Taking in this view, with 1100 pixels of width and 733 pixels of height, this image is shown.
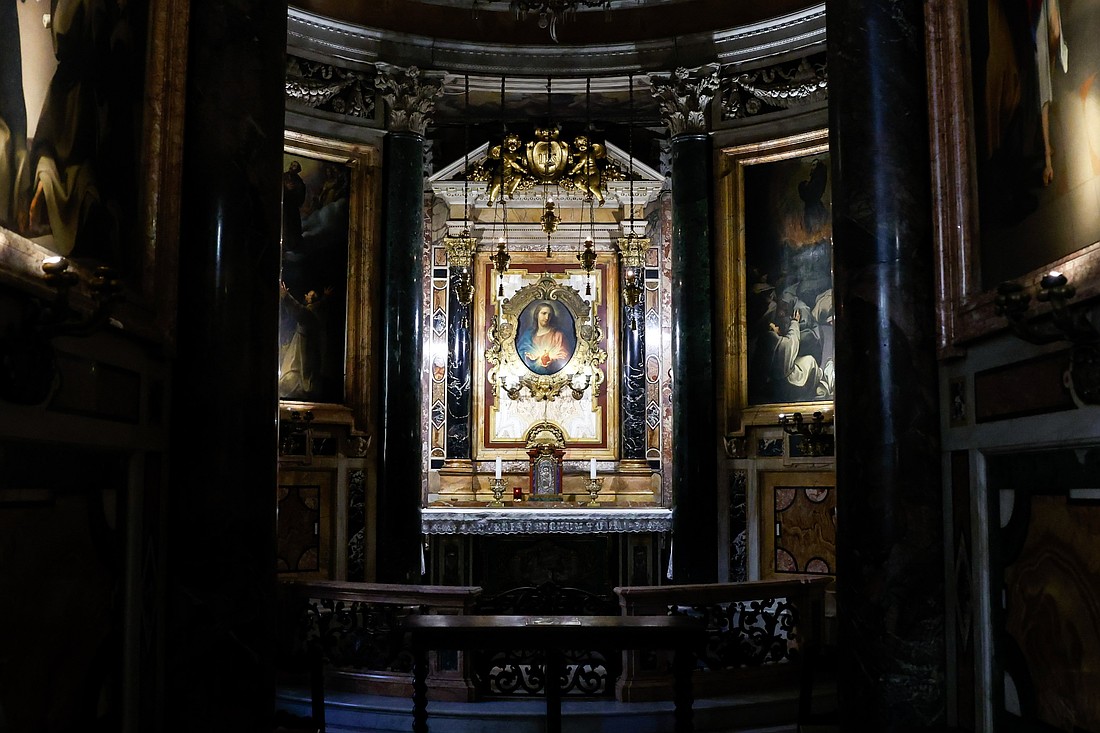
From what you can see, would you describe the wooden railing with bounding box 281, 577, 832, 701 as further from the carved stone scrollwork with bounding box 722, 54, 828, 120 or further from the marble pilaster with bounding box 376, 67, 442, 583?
the carved stone scrollwork with bounding box 722, 54, 828, 120

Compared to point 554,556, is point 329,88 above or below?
above

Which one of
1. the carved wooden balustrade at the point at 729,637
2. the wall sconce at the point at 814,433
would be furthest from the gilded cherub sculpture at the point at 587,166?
the carved wooden balustrade at the point at 729,637

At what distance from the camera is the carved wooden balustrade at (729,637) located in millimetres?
7758

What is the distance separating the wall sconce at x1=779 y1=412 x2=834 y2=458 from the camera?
1012 cm

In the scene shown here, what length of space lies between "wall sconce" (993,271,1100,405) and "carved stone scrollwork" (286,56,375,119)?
7.94 m

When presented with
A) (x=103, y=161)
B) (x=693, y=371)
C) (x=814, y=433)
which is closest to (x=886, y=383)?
(x=103, y=161)

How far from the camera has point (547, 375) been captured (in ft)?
44.9

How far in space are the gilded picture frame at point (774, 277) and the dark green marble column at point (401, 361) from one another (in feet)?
10.2

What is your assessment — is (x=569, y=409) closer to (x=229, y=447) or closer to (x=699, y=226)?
(x=699, y=226)

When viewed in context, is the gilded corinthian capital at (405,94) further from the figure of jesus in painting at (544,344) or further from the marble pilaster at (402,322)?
the figure of jesus in painting at (544,344)

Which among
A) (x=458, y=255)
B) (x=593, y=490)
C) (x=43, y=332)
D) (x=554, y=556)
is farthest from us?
(x=458, y=255)

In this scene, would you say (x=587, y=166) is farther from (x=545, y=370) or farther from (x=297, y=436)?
(x=297, y=436)

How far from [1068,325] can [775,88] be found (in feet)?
24.4

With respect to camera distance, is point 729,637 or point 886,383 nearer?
A: point 886,383
